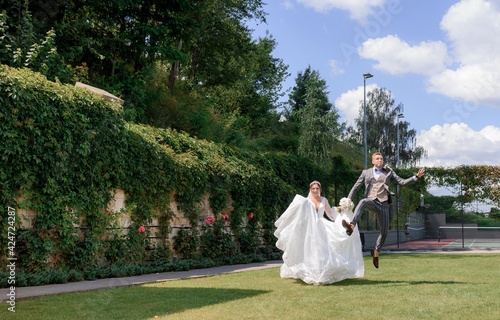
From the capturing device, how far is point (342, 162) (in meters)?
27.8

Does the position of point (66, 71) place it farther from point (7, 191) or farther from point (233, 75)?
point (233, 75)

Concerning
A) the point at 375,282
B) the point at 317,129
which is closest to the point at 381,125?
the point at 317,129

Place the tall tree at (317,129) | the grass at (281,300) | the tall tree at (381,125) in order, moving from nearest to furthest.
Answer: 1. the grass at (281,300)
2. the tall tree at (317,129)
3. the tall tree at (381,125)

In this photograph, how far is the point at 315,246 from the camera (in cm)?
1159

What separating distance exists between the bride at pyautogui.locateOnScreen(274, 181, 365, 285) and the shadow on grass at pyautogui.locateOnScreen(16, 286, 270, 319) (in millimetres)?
1683

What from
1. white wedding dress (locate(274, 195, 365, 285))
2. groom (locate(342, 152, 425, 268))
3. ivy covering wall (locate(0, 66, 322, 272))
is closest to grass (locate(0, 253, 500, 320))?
white wedding dress (locate(274, 195, 365, 285))

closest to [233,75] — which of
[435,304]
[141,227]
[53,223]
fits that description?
[141,227]

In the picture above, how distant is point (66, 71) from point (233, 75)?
23.3 m

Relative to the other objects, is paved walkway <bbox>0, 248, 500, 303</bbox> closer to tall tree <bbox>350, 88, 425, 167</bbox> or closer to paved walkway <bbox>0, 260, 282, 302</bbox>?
paved walkway <bbox>0, 260, 282, 302</bbox>

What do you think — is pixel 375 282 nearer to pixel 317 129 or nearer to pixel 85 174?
pixel 85 174

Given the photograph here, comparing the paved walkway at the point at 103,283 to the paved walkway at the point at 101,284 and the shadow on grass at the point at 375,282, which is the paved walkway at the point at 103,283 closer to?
the paved walkway at the point at 101,284

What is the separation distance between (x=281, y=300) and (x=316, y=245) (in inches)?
109

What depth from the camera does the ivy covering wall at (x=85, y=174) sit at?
11.3 meters

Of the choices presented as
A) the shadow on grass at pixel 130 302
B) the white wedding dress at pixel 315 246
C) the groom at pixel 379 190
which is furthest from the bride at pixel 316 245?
the shadow on grass at pixel 130 302
